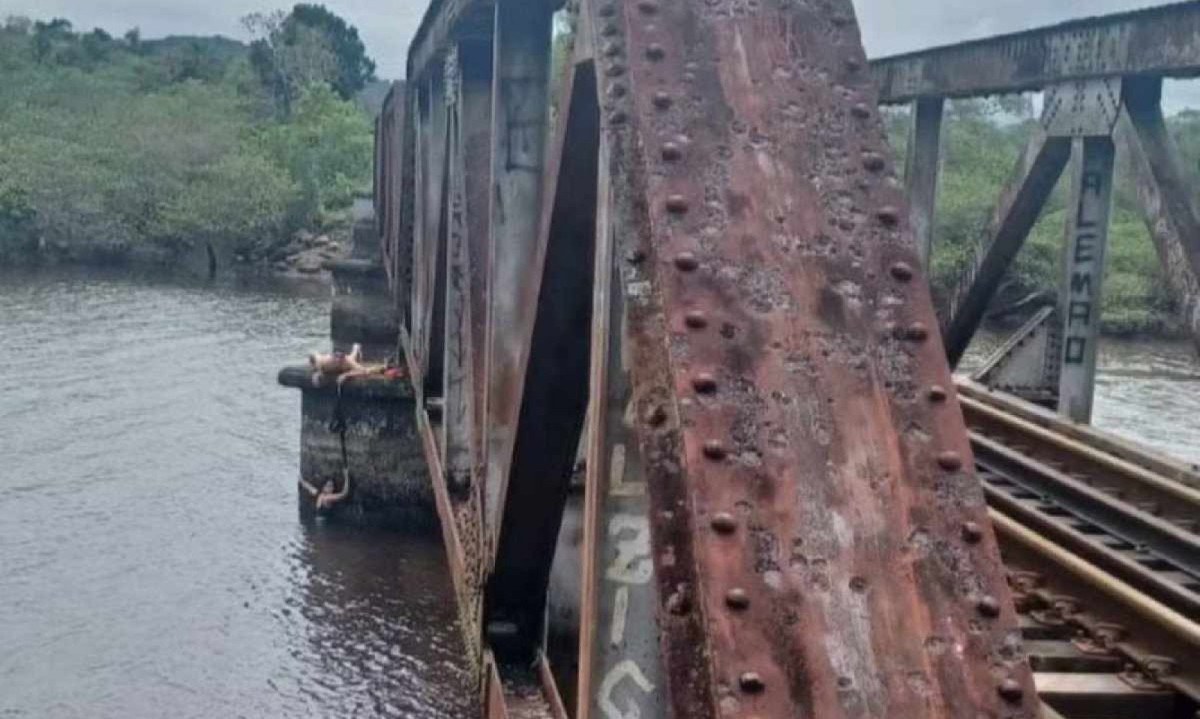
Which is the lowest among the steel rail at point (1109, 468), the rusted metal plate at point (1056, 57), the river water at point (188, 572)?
the river water at point (188, 572)

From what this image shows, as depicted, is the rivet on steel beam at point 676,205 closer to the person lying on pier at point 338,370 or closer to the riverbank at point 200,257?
the person lying on pier at point 338,370

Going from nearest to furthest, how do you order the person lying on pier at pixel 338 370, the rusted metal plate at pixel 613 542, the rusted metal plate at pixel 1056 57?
1. the rusted metal plate at pixel 613 542
2. the rusted metal plate at pixel 1056 57
3. the person lying on pier at pixel 338 370

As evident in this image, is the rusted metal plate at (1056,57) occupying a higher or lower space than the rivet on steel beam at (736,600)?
higher

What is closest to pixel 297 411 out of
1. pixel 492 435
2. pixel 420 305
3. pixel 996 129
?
pixel 420 305

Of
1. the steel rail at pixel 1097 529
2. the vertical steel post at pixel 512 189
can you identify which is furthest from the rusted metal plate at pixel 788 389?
the steel rail at pixel 1097 529

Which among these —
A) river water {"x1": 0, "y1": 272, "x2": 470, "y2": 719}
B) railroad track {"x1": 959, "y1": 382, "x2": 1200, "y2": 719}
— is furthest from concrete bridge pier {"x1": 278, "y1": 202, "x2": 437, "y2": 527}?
railroad track {"x1": 959, "y1": 382, "x2": 1200, "y2": 719}

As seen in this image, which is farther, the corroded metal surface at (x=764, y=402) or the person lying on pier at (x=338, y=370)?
the person lying on pier at (x=338, y=370)

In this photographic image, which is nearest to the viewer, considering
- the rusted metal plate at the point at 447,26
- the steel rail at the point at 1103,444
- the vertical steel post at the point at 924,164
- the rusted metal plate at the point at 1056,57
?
the rusted metal plate at the point at 1056,57

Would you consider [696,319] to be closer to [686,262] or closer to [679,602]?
[686,262]

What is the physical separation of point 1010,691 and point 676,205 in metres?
0.71

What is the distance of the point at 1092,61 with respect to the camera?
516cm

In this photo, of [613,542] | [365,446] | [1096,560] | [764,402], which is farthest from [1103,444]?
[365,446]

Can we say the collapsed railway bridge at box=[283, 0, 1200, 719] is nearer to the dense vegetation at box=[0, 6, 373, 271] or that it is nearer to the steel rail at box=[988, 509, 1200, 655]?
the steel rail at box=[988, 509, 1200, 655]

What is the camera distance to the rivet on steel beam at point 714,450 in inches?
66.0
